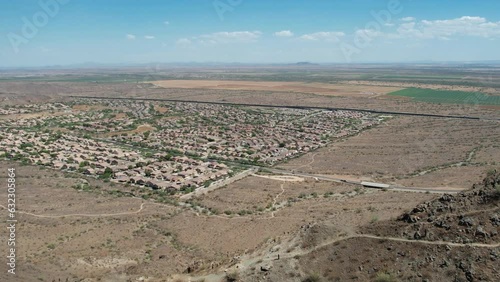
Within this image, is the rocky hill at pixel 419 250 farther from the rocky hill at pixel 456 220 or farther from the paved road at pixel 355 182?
the paved road at pixel 355 182

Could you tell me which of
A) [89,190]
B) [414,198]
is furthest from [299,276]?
[89,190]

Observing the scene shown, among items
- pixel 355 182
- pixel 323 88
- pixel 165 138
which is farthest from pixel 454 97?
pixel 355 182

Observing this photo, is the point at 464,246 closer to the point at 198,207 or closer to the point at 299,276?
the point at 299,276

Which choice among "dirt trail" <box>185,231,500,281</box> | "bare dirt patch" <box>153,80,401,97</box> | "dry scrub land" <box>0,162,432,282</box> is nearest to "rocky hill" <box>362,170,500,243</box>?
"dirt trail" <box>185,231,500,281</box>

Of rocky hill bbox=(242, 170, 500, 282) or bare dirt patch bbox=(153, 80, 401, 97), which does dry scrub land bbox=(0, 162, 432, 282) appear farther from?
bare dirt patch bbox=(153, 80, 401, 97)

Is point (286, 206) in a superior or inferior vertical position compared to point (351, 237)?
inferior

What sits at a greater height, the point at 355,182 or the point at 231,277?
the point at 231,277

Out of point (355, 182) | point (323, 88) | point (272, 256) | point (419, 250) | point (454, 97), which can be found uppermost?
point (323, 88)

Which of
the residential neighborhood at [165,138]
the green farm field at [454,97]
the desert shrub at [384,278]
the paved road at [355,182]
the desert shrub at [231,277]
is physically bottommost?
the paved road at [355,182]

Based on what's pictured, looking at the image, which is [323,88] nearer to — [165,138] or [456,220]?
[165,138]

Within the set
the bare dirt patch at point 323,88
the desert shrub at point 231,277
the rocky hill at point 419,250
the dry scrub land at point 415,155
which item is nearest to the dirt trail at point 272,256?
the rocky hill at point 419,250

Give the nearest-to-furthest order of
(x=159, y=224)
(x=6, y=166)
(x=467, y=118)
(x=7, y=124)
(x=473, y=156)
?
(x=159, y=224)
(x=6, y=166)
(x=473, y=156)
(x=7, y=124)
(x=467, y=118)
